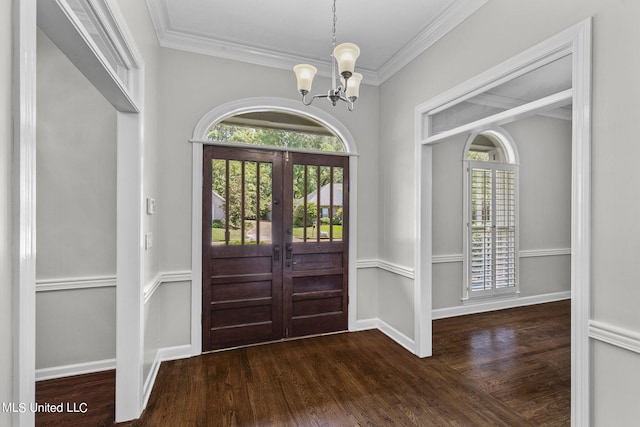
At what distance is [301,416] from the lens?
84.0 inches

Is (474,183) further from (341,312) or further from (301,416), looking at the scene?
(301,416)

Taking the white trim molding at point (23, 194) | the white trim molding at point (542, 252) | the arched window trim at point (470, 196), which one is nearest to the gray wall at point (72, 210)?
the white trim molding at point (23, 194)

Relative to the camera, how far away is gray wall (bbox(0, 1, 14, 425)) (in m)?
0.81

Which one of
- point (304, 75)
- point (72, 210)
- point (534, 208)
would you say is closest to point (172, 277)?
point (72, 210)

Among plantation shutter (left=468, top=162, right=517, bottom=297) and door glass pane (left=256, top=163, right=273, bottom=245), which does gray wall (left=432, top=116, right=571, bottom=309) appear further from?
door glass pane (left=256, top=163, right=273, bottom=245)

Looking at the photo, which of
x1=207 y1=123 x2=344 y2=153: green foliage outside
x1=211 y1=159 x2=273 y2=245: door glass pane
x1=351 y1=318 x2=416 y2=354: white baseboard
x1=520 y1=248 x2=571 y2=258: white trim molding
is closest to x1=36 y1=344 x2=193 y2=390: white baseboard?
x1=211 y1=159 x2=273 y2=245: door glass pane

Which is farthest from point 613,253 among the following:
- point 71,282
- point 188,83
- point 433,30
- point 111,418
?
point 71,282

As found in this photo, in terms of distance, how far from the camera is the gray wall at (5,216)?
81cm

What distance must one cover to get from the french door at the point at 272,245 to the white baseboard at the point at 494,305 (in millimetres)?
1388

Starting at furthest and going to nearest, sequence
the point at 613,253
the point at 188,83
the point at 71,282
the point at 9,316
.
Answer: the point at 188,83
the point at 71,282
the point at 613,253
the point at 9,316

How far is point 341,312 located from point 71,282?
8.32ft

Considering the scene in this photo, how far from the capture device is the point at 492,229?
14.3ft

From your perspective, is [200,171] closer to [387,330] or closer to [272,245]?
[272,245]

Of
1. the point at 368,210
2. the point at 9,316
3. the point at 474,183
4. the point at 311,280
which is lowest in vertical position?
the point at 311,280
